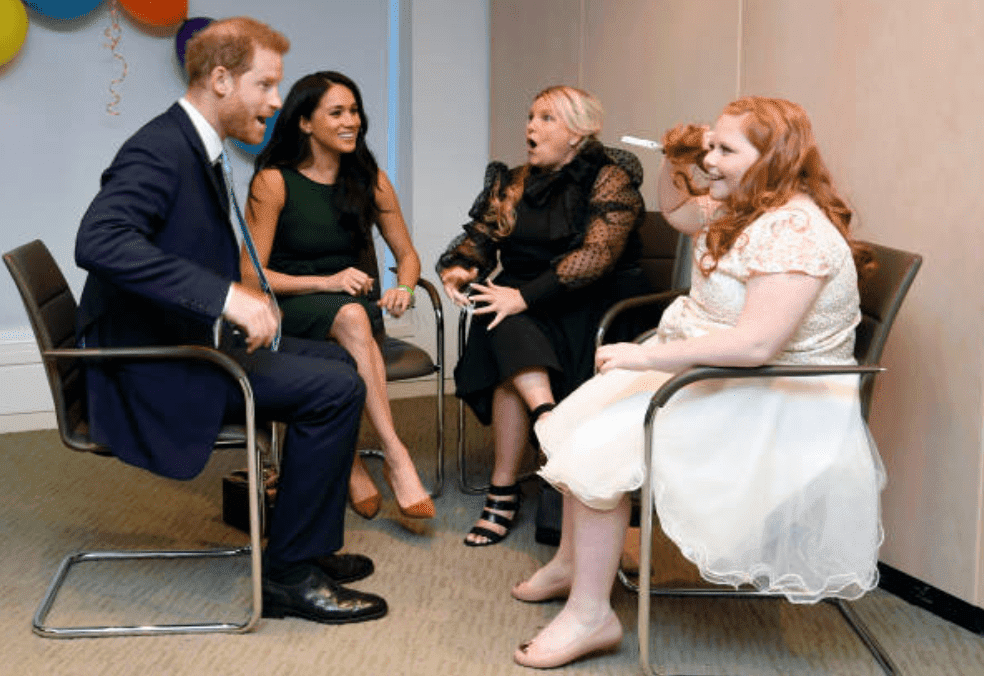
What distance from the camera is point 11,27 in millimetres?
4918

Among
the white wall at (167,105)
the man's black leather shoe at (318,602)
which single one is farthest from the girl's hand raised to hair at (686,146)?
the white wall at (167,105)

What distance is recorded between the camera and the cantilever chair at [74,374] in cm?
297

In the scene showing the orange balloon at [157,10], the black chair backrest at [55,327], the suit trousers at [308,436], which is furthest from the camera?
the orange balloon at [157,10]

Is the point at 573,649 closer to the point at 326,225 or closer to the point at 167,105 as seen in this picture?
the point at 326,225

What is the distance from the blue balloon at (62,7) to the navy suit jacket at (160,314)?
85.7 inches

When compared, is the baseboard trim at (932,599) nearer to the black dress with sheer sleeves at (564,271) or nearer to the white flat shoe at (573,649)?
the white flat shoe at (573,649)

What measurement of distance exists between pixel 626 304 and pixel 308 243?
37.7 inches

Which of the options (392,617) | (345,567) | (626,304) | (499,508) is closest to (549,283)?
(626,304)

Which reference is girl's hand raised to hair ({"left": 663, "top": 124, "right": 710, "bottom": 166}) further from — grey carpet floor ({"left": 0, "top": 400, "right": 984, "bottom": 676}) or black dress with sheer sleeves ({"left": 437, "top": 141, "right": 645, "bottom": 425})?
grey carpet floor ({"left": 0, "top": 400, "right": 984, "bottom": 676})

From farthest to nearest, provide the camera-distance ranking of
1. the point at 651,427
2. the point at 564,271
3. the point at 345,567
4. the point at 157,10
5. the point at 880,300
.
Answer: the point at 157,10
the point at 564,271
the point at 345,567
the point at 880,300
the point at 651,427

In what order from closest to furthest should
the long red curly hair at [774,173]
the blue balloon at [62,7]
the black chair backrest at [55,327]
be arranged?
the long red curly hair at [774,173]
the black chair backrest at [55,327]
the blue balloon at [62,7]

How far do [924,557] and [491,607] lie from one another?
1.05 metres

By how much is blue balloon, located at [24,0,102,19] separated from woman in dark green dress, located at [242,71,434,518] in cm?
146

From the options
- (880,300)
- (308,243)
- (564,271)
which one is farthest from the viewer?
(308,243)
